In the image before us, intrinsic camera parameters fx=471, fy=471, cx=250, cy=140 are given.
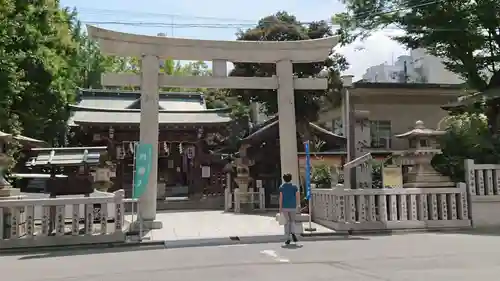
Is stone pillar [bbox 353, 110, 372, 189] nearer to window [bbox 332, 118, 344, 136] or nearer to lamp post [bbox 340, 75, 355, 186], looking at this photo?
lamp post [bbox 340, 75, 355, 186]

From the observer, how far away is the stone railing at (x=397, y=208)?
42.6 feet

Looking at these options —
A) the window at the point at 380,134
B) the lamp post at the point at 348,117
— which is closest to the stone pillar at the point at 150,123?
the lamp post at the point at 348,117

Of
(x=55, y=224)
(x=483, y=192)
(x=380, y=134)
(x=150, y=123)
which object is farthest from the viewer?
(x=380, y=134)

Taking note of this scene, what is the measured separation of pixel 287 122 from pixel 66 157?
6952 mm


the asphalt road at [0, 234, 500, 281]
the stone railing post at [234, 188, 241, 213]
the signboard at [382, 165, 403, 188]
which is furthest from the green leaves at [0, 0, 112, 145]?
the signboard at [382, 165, 403, 188]

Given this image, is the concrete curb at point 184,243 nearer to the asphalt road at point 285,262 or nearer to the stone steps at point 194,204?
the asphalt road at point 285,262

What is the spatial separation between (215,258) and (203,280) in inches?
84.2

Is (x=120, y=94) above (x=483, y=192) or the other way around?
above

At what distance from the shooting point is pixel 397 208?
43.8 feet

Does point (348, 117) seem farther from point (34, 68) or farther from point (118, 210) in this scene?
point (34, 68)

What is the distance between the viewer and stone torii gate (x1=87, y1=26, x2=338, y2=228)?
527 inches

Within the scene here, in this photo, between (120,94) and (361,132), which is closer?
(361,132)

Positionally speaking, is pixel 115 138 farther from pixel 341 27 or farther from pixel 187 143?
pixel 341 27

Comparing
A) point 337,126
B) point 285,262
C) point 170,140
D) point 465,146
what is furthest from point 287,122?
point 337,126
